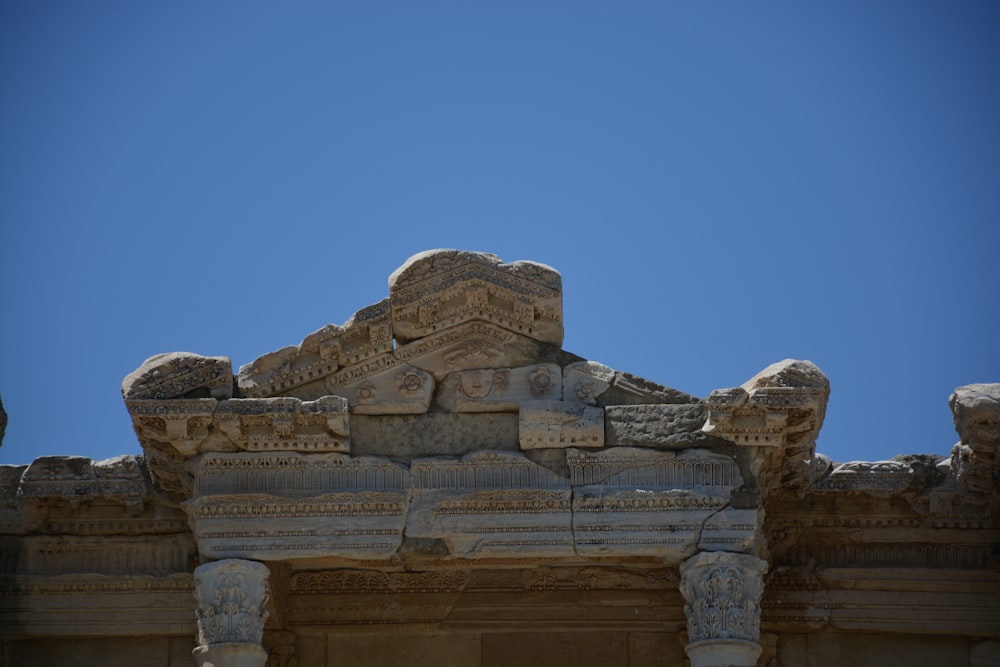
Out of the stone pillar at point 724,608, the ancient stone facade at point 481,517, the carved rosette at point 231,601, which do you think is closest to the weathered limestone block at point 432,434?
the ancient stone facade at point 481,517

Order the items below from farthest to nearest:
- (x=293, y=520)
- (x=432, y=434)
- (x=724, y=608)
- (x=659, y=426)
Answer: (x=432, y=434) → (x=659, y=426) → (x=293, y=520) → (x=724, y=608)

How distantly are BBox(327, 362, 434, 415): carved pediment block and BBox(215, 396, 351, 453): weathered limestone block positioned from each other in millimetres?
236

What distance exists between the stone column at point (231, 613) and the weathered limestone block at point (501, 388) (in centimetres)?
217

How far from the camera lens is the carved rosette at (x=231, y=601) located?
18.8m

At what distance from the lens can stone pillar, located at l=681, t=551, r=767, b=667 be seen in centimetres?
1867

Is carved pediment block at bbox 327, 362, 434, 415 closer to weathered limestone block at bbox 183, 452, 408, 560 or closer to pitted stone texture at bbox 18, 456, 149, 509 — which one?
weathered limestone block at bbox 183, 452, 408, 560

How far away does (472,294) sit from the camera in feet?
64.2

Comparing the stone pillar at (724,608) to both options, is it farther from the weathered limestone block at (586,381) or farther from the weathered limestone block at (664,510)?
the weathered limestone block at (586,381)

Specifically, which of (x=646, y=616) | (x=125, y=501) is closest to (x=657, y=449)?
(x=646, y=616)

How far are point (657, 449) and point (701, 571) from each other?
1076 millimetres

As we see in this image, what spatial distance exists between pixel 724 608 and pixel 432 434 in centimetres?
279

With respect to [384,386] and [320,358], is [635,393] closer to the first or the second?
[384,386]

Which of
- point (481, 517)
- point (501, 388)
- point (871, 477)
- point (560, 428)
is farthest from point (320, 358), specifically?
point (871, 477)

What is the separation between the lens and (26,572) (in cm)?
2092
